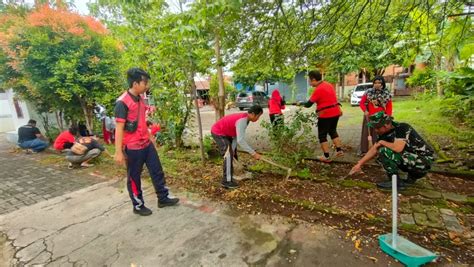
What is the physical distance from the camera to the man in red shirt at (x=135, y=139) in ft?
9.85

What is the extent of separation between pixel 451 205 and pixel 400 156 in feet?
2.60

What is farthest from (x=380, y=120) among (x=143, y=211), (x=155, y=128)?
(x=155, y=128)

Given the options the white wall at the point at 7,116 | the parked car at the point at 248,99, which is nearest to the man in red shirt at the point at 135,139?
the white wall at the point at 7,116

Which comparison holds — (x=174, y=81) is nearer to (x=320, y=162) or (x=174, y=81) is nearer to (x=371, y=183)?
(x=320, y=162)

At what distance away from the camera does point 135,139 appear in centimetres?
314

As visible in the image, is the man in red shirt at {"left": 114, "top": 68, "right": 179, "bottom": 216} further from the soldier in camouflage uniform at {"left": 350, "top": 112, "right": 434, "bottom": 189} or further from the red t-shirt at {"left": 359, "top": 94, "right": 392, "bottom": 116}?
the red t-shirt at {"left": 359, "top": 94, "right": 392, "bottom": 116}

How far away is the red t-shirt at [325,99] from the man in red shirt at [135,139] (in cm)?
283

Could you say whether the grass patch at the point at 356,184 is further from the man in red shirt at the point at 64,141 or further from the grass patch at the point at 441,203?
the man in red shirt at the point at 64,141

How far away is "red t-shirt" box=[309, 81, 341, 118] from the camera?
434cm

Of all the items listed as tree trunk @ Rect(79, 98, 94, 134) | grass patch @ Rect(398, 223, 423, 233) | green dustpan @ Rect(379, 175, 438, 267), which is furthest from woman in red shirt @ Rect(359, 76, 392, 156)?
tree trunk @ Rect(79, 98, 94, 134)

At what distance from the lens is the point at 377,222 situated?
9.22ft

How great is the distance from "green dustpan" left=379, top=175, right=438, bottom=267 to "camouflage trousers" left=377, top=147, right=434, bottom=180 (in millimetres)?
1240

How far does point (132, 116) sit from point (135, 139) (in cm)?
29

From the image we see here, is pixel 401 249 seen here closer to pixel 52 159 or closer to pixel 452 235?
pixel 452 235
